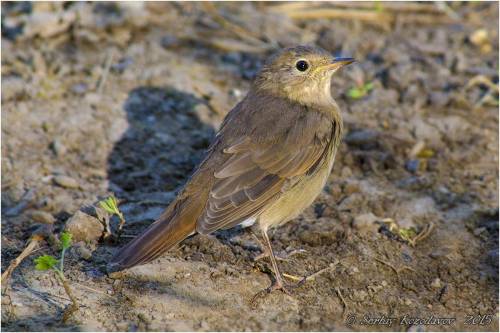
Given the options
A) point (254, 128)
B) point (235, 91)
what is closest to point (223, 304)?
point (254, 128)

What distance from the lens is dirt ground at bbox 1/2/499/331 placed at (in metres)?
4.82

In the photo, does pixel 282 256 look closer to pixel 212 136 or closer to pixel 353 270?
pixel 353 270

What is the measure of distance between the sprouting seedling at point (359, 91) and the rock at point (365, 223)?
2060mm

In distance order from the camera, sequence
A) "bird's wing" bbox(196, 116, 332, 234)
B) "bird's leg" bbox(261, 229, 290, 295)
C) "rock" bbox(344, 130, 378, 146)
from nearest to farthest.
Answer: "bird's leg" bbox(261, 229, 290, 295) → "bird's wing" bbox(196, 116, 332, 234) → "rock" bbox(344, 130, 378, 146)

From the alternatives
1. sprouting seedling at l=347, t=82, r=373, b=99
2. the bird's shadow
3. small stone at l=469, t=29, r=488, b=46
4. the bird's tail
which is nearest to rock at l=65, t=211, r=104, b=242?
the bird's shadow

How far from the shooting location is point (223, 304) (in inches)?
186

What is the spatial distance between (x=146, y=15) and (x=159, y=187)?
2.81 metres

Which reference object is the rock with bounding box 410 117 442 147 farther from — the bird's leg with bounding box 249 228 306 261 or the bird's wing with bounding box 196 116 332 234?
the bird's leg with bounding box 249 228 306 261

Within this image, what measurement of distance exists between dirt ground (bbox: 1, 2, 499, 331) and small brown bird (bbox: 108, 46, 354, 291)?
0.98ft

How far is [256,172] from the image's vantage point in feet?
17.6

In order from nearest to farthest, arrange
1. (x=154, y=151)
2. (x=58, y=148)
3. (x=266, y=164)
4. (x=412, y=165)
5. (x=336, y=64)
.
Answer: (x=266, y=164) → (x=336, y=64) → (x=58, y=148) → (x=412, y=165) → (x=154, y=151)

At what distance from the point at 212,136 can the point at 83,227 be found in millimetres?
2044

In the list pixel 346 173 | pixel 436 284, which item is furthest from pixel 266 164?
pixel 436 284

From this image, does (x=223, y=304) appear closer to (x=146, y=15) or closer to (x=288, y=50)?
(x=288, y=50)
